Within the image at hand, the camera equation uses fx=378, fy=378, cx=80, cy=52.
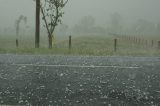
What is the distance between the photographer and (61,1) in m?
27.4

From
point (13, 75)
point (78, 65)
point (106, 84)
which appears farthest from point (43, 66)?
point (106, 84)

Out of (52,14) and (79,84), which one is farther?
(52,14)

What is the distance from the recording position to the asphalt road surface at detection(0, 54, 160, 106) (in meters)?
8.66

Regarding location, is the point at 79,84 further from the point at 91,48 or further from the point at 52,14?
the point at 91,48

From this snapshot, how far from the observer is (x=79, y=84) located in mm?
10594

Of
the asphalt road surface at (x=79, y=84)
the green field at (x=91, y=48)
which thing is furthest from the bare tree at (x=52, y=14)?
the asphalt road surface at (x=79, y=84)

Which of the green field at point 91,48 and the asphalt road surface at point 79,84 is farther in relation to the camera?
the green field at point 91,48

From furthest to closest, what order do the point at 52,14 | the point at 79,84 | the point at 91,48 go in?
the point at 91,48, the point at 52,14, the point at 79,84

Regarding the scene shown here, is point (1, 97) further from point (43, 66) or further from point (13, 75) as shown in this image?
point (43, 66)

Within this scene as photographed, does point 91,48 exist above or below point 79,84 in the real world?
below

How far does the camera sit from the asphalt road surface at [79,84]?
8664 millimetres

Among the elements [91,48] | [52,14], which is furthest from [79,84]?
[91,48]

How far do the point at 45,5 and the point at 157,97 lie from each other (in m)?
19.5

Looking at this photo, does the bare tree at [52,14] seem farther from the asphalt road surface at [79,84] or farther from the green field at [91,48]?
the asphalt road surface at [79,84]
